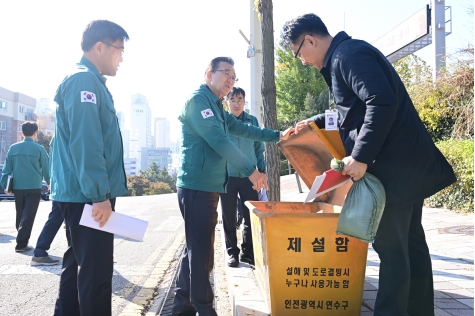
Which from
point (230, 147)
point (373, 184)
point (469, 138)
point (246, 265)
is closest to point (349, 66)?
point (373, 184)

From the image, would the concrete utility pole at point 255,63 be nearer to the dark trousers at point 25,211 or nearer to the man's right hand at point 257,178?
the dark trousers at point 25,211

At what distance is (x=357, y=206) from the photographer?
2.44 metres

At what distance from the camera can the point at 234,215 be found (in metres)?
5.09

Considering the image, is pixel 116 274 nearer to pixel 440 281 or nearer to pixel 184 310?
pixel 184 310

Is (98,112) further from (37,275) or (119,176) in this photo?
(37,275)

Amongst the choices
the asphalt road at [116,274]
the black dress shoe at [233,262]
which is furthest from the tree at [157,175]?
the black dress shoe at [233,262]

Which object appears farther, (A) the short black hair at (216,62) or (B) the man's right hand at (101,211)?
(A) the short black hair at (216,62)

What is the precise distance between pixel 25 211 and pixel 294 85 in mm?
28263

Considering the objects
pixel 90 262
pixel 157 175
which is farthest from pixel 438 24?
pixel 157 175

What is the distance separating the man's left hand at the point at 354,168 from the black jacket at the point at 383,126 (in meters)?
0.03

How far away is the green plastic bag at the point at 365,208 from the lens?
2400mm

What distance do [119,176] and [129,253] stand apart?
4.24 m

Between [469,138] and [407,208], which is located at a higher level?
[469,138]

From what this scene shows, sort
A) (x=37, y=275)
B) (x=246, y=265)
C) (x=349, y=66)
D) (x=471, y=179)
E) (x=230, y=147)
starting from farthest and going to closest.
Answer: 1. (x=471, y=179)
2. (x=37, y=275)
3. (x=246, y=265)
4. (x=230, y=147)
5. (x=349, y=66)
